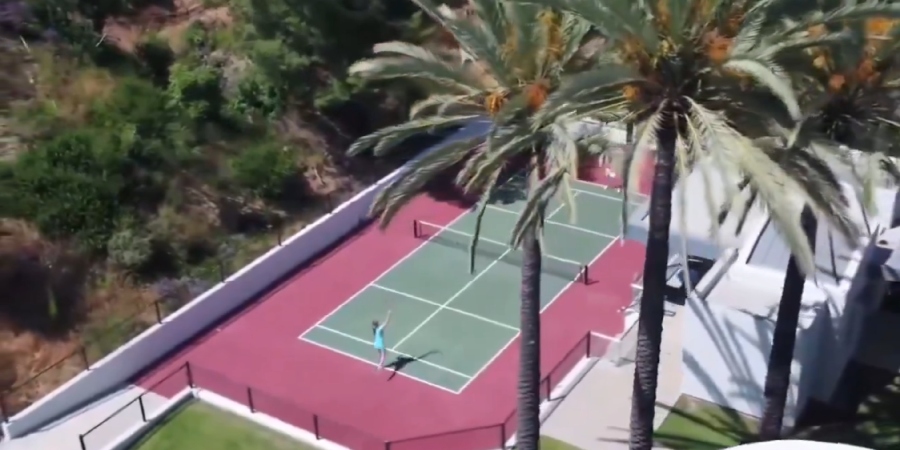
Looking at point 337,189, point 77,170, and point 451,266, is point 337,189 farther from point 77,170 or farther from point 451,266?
point 77,170

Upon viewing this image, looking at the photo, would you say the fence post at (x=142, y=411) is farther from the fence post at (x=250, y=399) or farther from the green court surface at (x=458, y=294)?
the green court surface at (x=458, y=294)

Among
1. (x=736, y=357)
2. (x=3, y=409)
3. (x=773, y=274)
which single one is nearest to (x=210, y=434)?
(x=3, y=409)

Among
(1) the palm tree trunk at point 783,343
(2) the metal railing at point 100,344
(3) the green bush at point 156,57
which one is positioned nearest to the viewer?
(1) the palm tree trunk at point 783,343

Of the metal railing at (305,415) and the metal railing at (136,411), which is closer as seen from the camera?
the metal railing at (305,415)

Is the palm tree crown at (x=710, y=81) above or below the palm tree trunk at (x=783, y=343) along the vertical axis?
above

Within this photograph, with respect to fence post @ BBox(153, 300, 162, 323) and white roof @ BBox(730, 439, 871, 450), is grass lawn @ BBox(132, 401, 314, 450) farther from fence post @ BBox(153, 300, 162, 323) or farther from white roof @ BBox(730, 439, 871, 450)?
white roof @ BBox(730, 439, 871, 450)

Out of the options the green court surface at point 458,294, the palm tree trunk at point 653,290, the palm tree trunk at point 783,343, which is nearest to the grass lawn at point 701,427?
the palm tree trunk at point 783,343

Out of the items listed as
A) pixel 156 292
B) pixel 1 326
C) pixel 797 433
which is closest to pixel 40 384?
pixel 1 326
